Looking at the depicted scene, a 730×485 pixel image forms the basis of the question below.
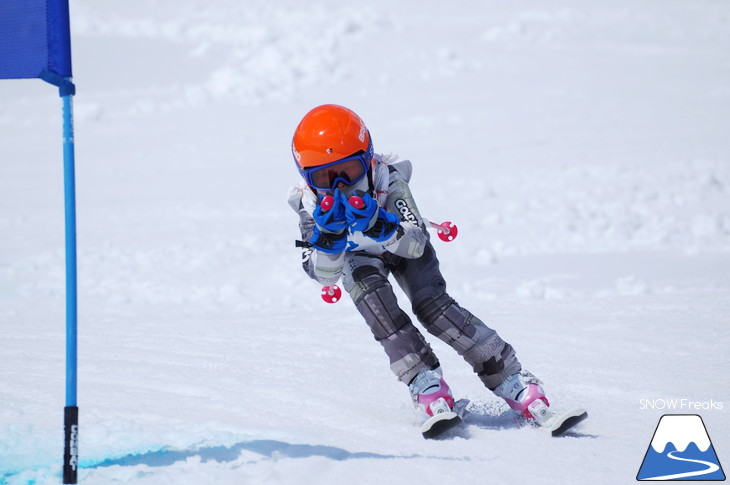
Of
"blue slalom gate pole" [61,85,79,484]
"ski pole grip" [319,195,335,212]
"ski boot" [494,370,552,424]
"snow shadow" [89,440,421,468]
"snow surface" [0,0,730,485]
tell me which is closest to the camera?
"blue slalom gate pole" [61,85,79,484]

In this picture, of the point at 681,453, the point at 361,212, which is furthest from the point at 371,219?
the point at 681,453

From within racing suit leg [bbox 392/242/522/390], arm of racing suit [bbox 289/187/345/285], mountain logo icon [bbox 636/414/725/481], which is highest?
arm of racing suit [bbox 289/187/345/285]

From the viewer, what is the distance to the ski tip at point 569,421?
11.5ft

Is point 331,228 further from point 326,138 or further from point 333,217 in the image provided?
point 326,138

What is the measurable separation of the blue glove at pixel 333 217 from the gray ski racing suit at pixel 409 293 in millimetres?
312

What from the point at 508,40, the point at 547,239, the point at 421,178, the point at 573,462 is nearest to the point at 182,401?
the point at 573,462

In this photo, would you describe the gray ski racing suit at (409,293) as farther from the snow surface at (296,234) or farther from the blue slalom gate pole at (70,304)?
the blue slalom gate pole at (70,304)

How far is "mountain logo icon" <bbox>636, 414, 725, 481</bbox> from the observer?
3.10 m

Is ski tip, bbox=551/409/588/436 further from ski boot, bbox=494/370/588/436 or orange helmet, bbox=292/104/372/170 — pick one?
orange helmet, bbox=292/104/372/170

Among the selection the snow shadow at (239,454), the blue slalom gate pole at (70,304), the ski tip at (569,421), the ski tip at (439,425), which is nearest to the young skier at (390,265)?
the ski tip at (439,425)

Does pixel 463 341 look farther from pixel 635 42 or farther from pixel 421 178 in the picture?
pixel 635 42

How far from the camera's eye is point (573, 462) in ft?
10.5

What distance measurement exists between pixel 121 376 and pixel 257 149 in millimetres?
8769

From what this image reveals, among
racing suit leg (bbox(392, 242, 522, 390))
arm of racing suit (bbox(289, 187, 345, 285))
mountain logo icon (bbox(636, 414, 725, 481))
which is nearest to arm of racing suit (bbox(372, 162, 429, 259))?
racing suit leg (bbox(392, 242, 522, 390))
